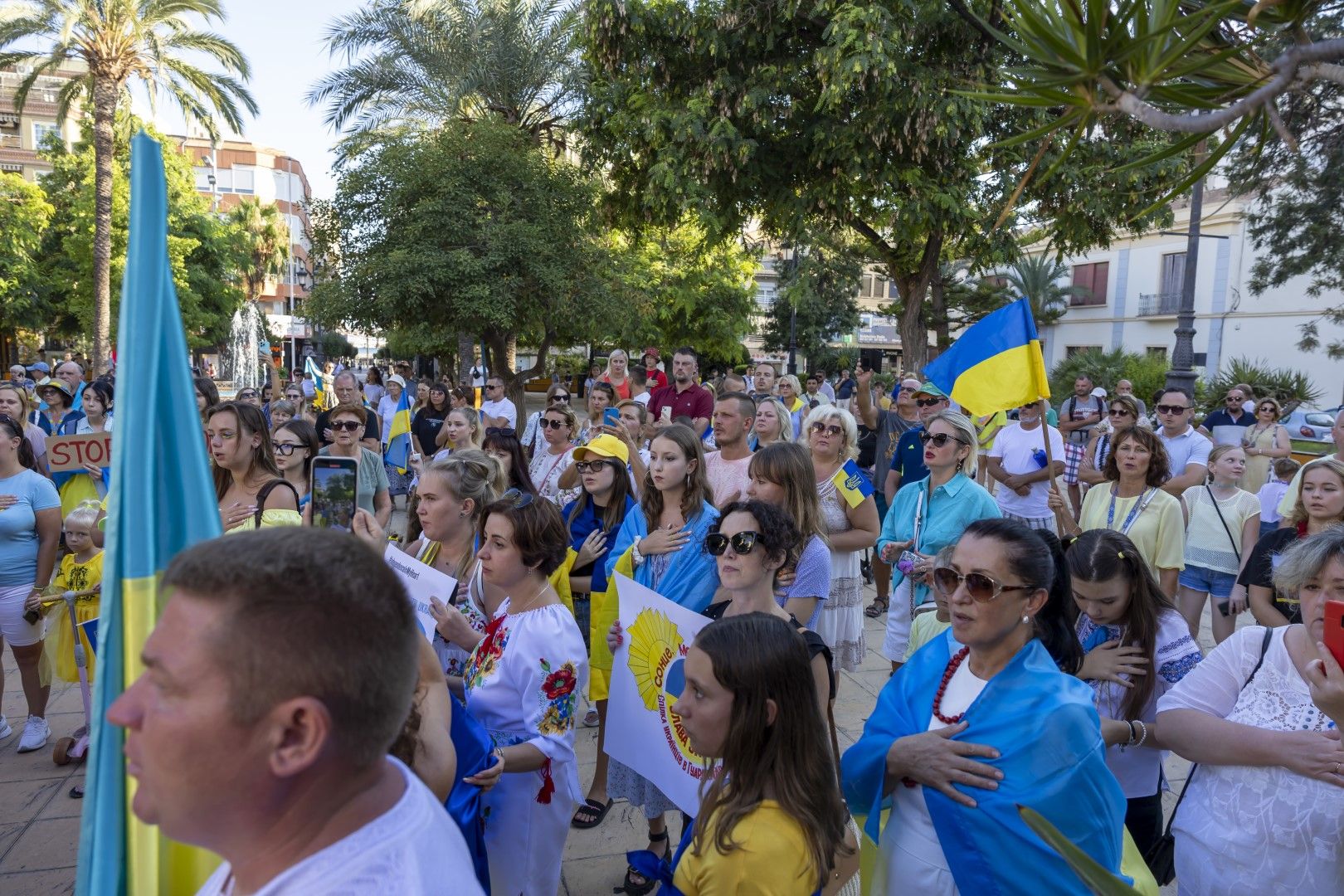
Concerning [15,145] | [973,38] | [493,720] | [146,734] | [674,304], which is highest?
[15,145]

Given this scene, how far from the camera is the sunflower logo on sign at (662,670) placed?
3.04 meters

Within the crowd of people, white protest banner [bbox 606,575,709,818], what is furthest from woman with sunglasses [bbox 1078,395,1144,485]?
white protest banner [bbox 606,575,709,818]

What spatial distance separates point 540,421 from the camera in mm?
6902

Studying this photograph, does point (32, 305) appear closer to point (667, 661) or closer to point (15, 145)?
point (15, 145)

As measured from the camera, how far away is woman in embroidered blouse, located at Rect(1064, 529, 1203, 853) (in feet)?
9.67

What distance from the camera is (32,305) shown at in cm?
3098

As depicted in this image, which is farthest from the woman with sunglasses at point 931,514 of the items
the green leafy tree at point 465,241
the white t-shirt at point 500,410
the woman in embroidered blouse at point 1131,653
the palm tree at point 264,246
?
the palm tree at point 264,246

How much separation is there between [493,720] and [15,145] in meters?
65.9

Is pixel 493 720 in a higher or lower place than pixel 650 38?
lower

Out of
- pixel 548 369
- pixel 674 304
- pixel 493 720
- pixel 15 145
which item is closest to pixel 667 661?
pixel 493 720

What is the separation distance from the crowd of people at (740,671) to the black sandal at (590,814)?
0.02 m

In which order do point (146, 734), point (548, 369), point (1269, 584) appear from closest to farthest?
point (146, 734) < point (1269, 584) < point (548, 369)

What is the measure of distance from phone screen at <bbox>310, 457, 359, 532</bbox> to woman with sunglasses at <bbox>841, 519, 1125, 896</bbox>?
1.87 m

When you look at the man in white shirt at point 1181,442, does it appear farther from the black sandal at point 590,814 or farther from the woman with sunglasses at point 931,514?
the black sandal at point 590,814
